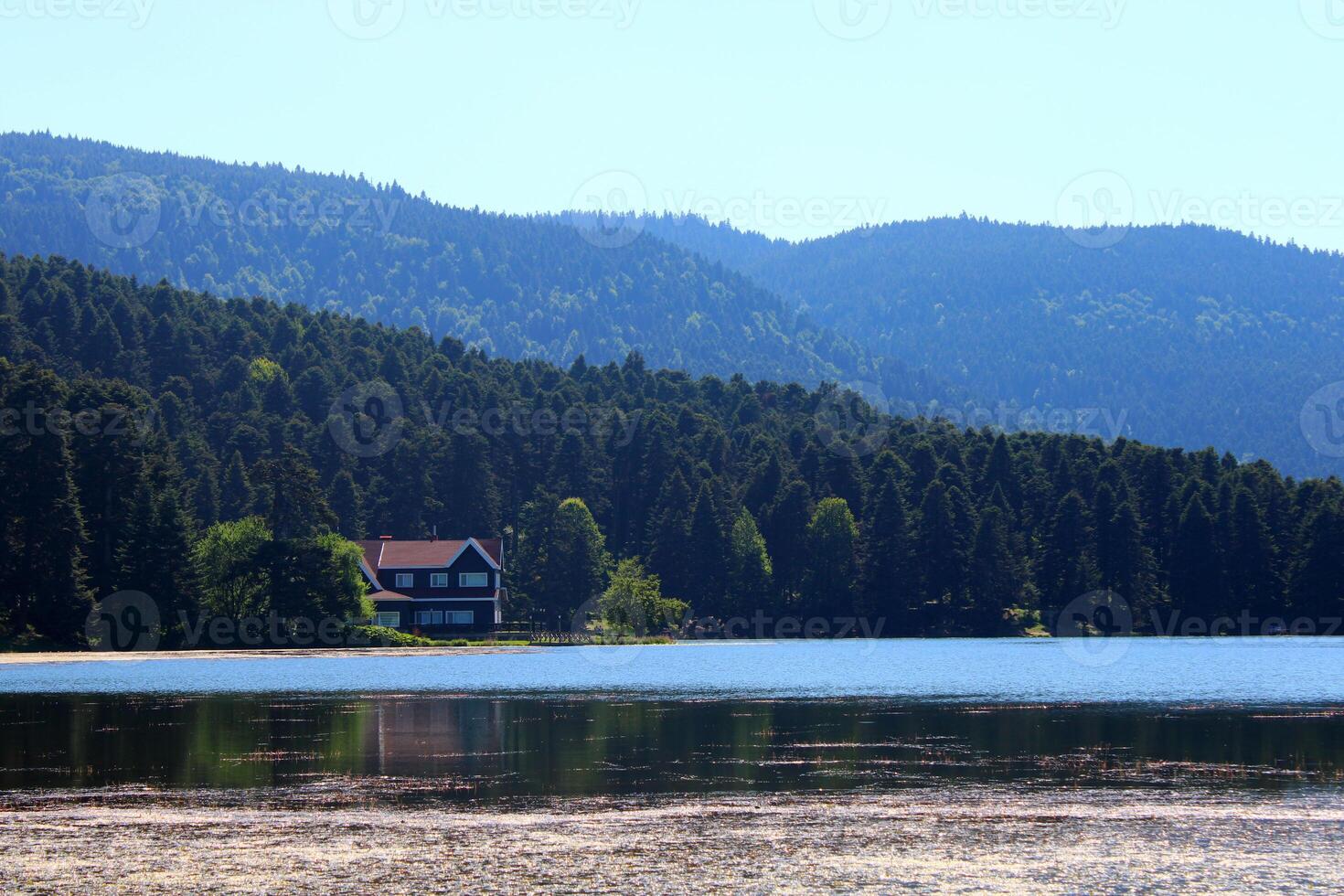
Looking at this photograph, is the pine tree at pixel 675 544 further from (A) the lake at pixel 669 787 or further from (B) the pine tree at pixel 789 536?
(A) the lake at pixel 669 787

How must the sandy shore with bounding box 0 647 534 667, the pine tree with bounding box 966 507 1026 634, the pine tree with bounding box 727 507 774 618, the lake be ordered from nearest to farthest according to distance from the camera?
the lake → the sandy shore with bounding box 0 647 534 667 → the pine tree with bounding box 966 507 1026 634 → the pine tree with bounding box 727 507 774 618

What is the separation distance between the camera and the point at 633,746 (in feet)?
133

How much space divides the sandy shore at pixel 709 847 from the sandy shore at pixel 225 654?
6061 centimetres

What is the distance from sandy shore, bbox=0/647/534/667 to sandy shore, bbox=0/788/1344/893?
2386 inches

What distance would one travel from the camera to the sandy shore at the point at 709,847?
22328 mm

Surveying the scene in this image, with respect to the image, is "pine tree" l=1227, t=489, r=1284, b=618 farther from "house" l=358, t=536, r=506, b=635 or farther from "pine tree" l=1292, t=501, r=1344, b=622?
"house" l=358, t=536, r=506, b=635

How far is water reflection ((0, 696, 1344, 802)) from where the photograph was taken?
33219 millimetres

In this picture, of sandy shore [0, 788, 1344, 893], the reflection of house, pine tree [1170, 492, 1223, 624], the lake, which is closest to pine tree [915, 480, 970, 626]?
pine tree [1170, 492, 1223, 624]

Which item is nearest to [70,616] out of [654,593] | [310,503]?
[310,503]

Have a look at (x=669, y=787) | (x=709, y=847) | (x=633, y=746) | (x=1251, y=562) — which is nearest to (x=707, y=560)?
(x=1251, y=562)

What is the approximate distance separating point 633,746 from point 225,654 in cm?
6082

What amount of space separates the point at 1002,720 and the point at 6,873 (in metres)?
32.4

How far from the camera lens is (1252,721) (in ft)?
153

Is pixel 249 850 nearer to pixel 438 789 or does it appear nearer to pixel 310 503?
pixel 438 789
